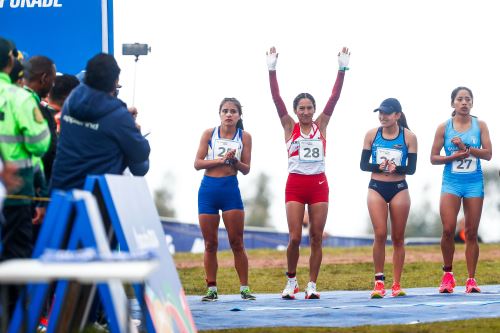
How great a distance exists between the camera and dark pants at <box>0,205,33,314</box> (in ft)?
22.5

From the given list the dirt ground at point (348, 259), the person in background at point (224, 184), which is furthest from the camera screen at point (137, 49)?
the dirt ground at point (348, 259)

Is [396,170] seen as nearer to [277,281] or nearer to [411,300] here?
[411,300]

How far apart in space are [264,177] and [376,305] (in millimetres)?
92196

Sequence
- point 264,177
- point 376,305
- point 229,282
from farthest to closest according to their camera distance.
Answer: point 264,177 → point 229,282 → point 376,305

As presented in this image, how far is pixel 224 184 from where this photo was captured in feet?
37.9

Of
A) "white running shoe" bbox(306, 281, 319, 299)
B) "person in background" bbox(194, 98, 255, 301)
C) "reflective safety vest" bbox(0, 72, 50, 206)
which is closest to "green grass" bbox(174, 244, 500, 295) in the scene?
"person in background" bbox(194, 98, 255, 301)

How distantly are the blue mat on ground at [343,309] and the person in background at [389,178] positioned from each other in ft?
1.51

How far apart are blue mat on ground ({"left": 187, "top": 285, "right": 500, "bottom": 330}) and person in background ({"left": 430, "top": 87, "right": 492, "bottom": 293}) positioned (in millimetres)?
409

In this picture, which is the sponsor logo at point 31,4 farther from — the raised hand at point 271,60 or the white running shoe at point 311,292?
the white running shoe at point 311,292

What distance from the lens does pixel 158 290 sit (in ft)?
21.7

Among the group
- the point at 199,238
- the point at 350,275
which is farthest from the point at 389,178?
the point at 199,238

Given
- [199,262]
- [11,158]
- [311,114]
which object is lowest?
[199,262]

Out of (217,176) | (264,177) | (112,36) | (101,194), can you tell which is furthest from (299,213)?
(264,177)

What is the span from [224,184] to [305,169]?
88cm
